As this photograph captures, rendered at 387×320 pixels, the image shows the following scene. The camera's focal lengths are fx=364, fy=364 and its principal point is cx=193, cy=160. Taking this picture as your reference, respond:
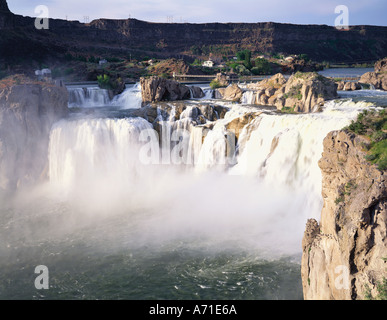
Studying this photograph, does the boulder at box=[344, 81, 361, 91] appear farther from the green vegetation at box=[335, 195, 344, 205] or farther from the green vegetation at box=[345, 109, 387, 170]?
the green vegetation at box=[335, 195, 344, 205]

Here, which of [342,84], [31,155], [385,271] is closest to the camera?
[385,271]

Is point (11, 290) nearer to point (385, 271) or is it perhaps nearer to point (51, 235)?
point (51, 235)

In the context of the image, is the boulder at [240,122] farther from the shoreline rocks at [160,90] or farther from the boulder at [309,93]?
the shoreline rocks at [160,90]

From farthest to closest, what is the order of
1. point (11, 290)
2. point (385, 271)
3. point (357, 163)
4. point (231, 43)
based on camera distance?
point (231, 43)
point (11, 290)
point (357, 163)
point (385, 271)

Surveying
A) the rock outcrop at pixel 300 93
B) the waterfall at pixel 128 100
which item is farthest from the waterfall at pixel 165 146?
the waterfall at pixel 128 100

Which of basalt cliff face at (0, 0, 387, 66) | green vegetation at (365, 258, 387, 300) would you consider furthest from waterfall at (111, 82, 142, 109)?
basalt cliff face at (0, 0, 387, 66)

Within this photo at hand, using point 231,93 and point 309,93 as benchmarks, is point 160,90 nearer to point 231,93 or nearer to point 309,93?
point 231,93

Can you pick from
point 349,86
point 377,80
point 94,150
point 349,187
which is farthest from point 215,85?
point 349,187
